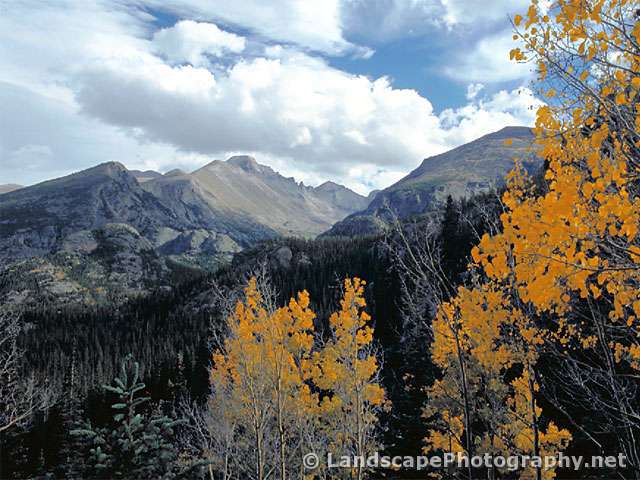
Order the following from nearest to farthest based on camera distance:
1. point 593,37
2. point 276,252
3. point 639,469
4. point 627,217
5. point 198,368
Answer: point 627,217
point 593,37
point 639,469
point 198,368
point 276,252

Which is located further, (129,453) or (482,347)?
(129,453)

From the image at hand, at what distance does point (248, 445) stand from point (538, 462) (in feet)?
39.4

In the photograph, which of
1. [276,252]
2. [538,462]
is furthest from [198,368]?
[276,252]

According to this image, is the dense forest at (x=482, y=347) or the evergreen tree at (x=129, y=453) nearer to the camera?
the dense forest at (x=482, y=347)

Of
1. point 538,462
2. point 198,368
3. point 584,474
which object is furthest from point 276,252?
point 538,462

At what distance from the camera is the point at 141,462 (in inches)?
461

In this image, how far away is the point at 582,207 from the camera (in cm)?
391

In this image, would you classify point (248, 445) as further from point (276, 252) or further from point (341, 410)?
point (276, 252)

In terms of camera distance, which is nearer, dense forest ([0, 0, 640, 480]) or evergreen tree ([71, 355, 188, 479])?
dense forest ([0, 0, 640, 480])

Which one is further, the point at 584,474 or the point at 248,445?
the point at 584,474

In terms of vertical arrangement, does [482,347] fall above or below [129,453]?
above

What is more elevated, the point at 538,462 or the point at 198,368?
the point at 538,462

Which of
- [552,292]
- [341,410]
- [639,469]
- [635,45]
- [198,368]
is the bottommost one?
[198,368]

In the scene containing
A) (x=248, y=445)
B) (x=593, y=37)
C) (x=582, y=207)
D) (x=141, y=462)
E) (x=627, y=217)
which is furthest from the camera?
(x=248, y=445)
